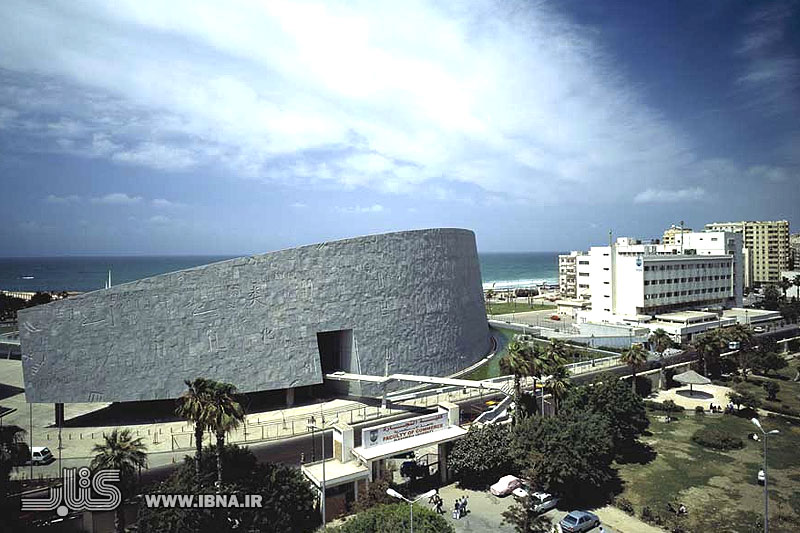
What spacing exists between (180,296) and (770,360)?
61.4 metres

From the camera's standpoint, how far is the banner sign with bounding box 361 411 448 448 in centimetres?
2719

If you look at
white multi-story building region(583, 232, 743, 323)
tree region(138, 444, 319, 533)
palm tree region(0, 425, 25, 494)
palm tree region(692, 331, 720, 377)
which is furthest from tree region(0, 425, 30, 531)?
white multi-story building region(583, 232, 743, 323)

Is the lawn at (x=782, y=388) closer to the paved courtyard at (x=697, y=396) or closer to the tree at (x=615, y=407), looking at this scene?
the paved courtyard at (x=697, y=396)

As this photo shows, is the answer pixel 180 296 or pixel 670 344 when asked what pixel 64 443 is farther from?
pixel 670 344

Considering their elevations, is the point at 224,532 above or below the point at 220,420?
below

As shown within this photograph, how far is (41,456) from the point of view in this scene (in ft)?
100

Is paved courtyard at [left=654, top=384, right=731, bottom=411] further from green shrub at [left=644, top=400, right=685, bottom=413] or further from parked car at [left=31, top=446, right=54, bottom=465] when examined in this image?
parked car at [left=31, top=446, right=54, bottom=465]

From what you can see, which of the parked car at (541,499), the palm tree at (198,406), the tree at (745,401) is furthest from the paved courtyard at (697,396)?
the palm tree at (198,406)

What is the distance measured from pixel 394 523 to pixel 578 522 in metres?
10.3

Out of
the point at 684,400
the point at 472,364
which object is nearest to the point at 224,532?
the point at 472,364

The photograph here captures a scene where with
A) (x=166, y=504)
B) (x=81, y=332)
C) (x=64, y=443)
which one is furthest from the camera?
(x=81, y=332)

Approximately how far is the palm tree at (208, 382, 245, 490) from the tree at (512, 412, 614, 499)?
53.1 feet

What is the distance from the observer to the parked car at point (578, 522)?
23906 millimetres

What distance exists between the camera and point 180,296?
38688 millimetres
